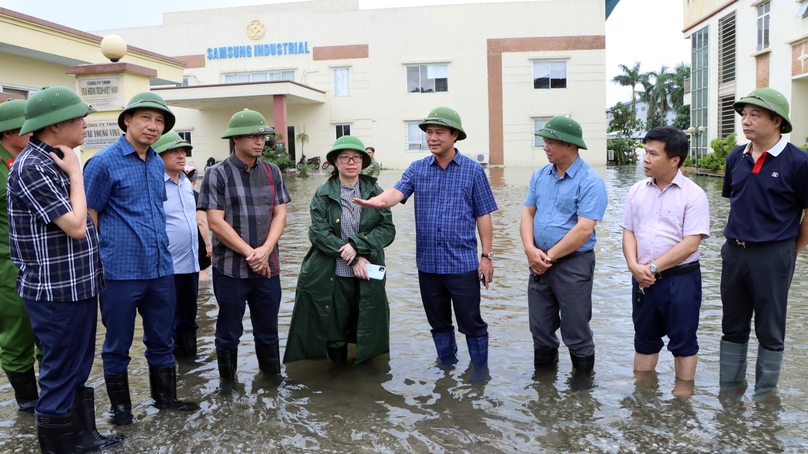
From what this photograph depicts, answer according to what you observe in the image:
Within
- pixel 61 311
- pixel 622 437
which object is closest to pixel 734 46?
pixel 622 437

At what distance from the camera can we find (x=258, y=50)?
34.0 meters

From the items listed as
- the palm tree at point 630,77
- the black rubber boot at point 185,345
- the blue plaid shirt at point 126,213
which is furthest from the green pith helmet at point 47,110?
the palm tree at point 630,77

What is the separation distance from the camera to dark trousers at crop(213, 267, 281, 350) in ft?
15.1

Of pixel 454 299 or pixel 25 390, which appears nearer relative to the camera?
pixel 25 390

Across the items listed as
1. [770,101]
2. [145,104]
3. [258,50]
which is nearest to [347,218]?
[145,104]

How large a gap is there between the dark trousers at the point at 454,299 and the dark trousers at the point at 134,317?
178 centimetres

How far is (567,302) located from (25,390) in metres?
3.61

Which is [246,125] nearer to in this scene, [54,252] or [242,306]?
[242,306]

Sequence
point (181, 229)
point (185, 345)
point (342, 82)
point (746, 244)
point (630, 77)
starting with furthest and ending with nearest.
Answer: point (630, 77) → point (342, 82) → point (185, 345) → point (181, 229) → point (746, 244)

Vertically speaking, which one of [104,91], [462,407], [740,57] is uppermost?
[740,57]

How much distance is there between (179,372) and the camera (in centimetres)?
510

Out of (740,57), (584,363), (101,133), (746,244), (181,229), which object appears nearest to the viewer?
(746,244)

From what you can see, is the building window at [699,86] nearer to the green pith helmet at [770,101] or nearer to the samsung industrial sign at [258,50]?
the samsung industrial sign at [258,50]

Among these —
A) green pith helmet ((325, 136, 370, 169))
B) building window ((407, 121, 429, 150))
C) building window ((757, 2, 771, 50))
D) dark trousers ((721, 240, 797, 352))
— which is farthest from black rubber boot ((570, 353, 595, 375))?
building window ((407, 121, 429, 150))
